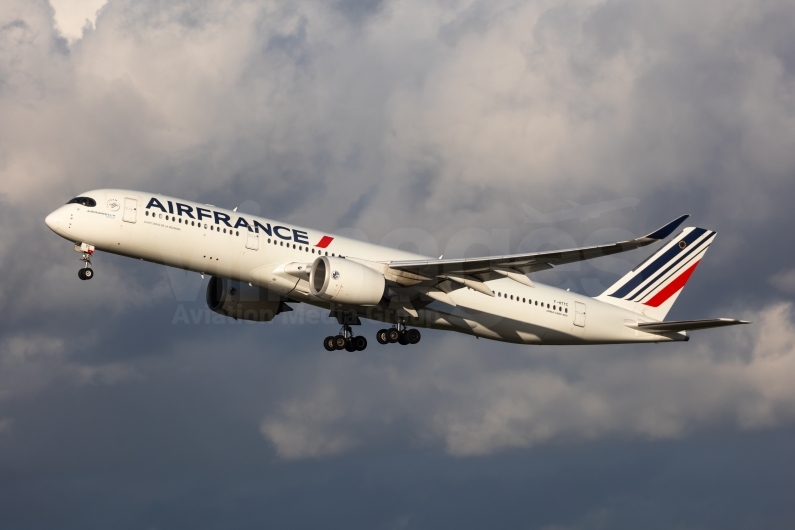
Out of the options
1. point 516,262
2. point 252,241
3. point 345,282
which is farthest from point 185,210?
point 516,262

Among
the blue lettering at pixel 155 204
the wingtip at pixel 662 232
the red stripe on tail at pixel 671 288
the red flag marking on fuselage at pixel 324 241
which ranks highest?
the red stripe on tail at pixel 671 288

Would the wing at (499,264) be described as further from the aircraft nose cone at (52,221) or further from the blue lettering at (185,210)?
the aircraft nose cone at (52,221)

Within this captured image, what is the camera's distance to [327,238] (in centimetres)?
4556

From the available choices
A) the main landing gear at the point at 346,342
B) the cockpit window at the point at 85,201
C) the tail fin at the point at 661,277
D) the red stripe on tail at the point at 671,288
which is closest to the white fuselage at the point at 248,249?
the cockpit window at the point at 85,201

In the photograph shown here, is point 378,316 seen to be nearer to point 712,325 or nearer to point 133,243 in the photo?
point 133,243

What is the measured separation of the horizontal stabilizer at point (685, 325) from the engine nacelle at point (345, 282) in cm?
1575

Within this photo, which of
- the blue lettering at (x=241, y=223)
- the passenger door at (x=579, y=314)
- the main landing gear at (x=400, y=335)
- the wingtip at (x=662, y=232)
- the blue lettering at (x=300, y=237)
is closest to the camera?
the wingtip at (x=662, y=232)

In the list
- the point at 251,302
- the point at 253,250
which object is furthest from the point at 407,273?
the point at 251,302

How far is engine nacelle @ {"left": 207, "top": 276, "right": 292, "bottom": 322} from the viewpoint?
50812 mm

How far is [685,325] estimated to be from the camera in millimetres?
48781

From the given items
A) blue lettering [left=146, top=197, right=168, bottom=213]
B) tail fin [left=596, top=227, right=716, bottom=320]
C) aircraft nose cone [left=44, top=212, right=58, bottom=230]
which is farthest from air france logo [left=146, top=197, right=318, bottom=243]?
tail fin [left=596, top=227, right=716, bottom=320]

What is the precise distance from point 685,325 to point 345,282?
58.8 ft

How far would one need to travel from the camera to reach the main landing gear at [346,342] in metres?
49.5

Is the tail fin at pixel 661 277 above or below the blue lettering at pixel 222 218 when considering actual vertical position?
above
